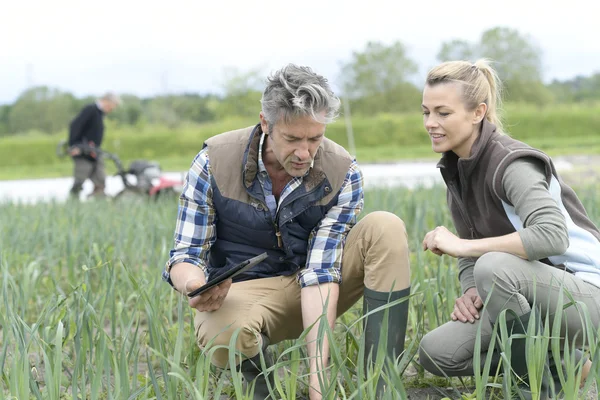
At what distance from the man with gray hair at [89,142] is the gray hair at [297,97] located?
5390 millimetres

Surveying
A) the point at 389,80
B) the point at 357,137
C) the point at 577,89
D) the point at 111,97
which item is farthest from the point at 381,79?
the point at 111,97

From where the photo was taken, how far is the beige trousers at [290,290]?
1787mm

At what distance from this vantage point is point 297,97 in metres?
1.69

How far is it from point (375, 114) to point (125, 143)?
7800mm

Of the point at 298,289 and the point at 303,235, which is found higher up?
the point at 303,235

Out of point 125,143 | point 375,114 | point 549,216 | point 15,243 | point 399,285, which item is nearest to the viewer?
point 549,216

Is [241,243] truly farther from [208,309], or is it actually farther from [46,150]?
[46,150]

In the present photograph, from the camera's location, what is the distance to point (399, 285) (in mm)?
1792

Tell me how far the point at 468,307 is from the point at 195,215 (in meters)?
0.74

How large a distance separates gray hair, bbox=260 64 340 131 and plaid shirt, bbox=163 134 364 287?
0.17 meters

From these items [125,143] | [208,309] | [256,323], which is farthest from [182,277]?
[125,143]

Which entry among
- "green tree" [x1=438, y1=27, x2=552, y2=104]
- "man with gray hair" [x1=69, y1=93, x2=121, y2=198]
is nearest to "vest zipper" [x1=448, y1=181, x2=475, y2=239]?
"man with gray hair" [x1=69, y1=93, x2=121, y2=198]

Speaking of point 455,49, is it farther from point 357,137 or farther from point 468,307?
point 468,307

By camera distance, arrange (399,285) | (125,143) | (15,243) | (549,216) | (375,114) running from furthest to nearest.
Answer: (375,114) < (125,143) < (15,243) < (399,285) < (549,216)
